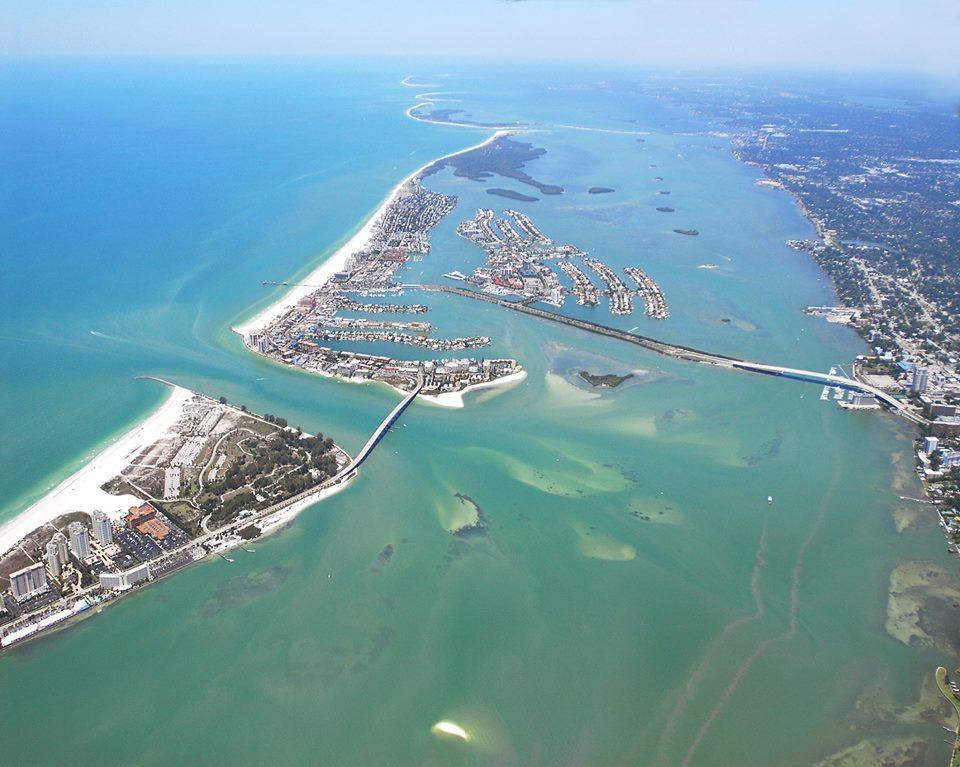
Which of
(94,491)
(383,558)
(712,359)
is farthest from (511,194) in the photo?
(383,558)

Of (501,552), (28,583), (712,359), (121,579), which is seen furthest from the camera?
(712,359)

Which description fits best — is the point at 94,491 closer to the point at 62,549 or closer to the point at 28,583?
the point at 62,549

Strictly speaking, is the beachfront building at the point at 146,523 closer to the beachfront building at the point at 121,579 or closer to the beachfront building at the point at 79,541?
the beachfront building at the point at 79,541

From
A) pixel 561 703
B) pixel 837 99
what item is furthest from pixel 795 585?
pixel 837 99

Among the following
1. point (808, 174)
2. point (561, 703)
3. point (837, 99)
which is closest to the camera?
point (561, 703)

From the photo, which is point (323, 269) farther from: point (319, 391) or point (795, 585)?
point (795, 585)

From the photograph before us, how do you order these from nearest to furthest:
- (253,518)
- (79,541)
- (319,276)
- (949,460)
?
(79,541)
(253,518)
(949,460)
(319,276)
